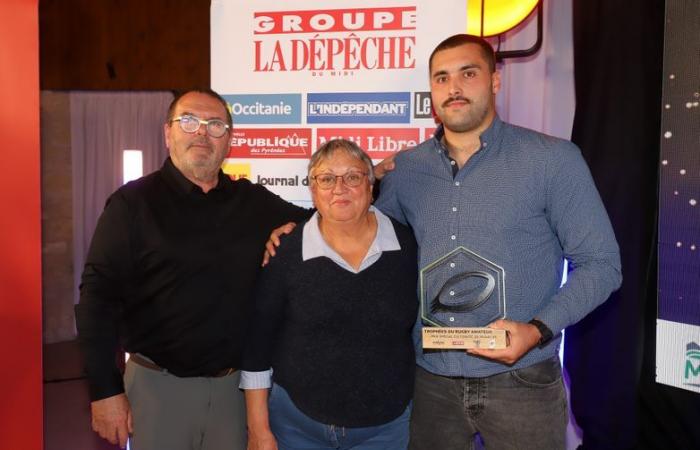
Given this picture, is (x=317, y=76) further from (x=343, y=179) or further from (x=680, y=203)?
(x=680, y=203)

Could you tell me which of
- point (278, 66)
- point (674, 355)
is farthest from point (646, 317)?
point (278, 66)

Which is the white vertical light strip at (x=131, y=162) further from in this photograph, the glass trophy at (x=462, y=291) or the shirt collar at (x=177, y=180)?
the glass trophy at (x=462, y=291)

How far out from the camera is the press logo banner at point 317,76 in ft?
9.50

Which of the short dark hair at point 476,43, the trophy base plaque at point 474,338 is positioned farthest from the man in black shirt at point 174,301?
the short dark hair at point 476,43

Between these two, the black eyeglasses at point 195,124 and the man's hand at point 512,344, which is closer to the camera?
the man's hand at point 512,344

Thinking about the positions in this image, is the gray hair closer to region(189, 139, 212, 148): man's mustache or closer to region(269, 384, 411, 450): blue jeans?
region(189, 139, 212, 148): man's mustache

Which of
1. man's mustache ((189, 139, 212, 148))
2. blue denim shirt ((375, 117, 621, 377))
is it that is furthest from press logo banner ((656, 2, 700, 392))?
man's mustache ((189, 139, 212, 148))

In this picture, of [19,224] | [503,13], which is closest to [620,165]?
[503,13]

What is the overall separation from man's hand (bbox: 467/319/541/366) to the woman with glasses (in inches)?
13.6

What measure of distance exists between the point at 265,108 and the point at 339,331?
4.69 feet

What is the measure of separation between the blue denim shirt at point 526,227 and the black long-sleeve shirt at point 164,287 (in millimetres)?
747

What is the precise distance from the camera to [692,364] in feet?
10.1

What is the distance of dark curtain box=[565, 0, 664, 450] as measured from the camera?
3293mm

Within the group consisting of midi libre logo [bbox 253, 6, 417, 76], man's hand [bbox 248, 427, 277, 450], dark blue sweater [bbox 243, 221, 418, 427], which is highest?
midi libre logo [bbox 253, 6, 417, 76]
